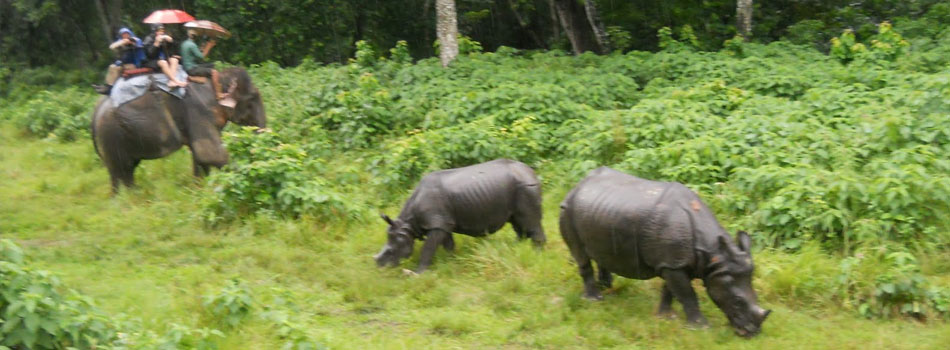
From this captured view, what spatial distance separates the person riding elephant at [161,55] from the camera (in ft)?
40.2

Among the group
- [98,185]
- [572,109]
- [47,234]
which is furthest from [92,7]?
[572,109]

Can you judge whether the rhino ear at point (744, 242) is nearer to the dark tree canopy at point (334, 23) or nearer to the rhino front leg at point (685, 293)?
the rhino front leg at point (685, 293)

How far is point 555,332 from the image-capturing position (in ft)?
24.7

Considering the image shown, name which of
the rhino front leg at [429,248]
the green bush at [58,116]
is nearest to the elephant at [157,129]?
the rhino front leg at [429,248]

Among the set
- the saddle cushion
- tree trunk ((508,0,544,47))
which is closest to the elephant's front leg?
the saddle cushion

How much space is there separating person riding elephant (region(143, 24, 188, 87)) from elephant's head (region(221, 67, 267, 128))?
2.37 ft

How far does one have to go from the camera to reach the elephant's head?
42.8ft

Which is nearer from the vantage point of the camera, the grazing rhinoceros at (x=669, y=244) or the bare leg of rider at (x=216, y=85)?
the grazing rhinoceros at (x=669, y=244)

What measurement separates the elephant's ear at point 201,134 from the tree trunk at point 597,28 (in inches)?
344

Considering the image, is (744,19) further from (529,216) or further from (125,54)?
(125,54)

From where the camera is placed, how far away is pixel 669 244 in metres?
7.21

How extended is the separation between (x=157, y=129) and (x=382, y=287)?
206 inches

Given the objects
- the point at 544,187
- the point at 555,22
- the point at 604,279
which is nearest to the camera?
the point at 604,279

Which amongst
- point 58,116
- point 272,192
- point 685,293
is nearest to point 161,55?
point 272,192
